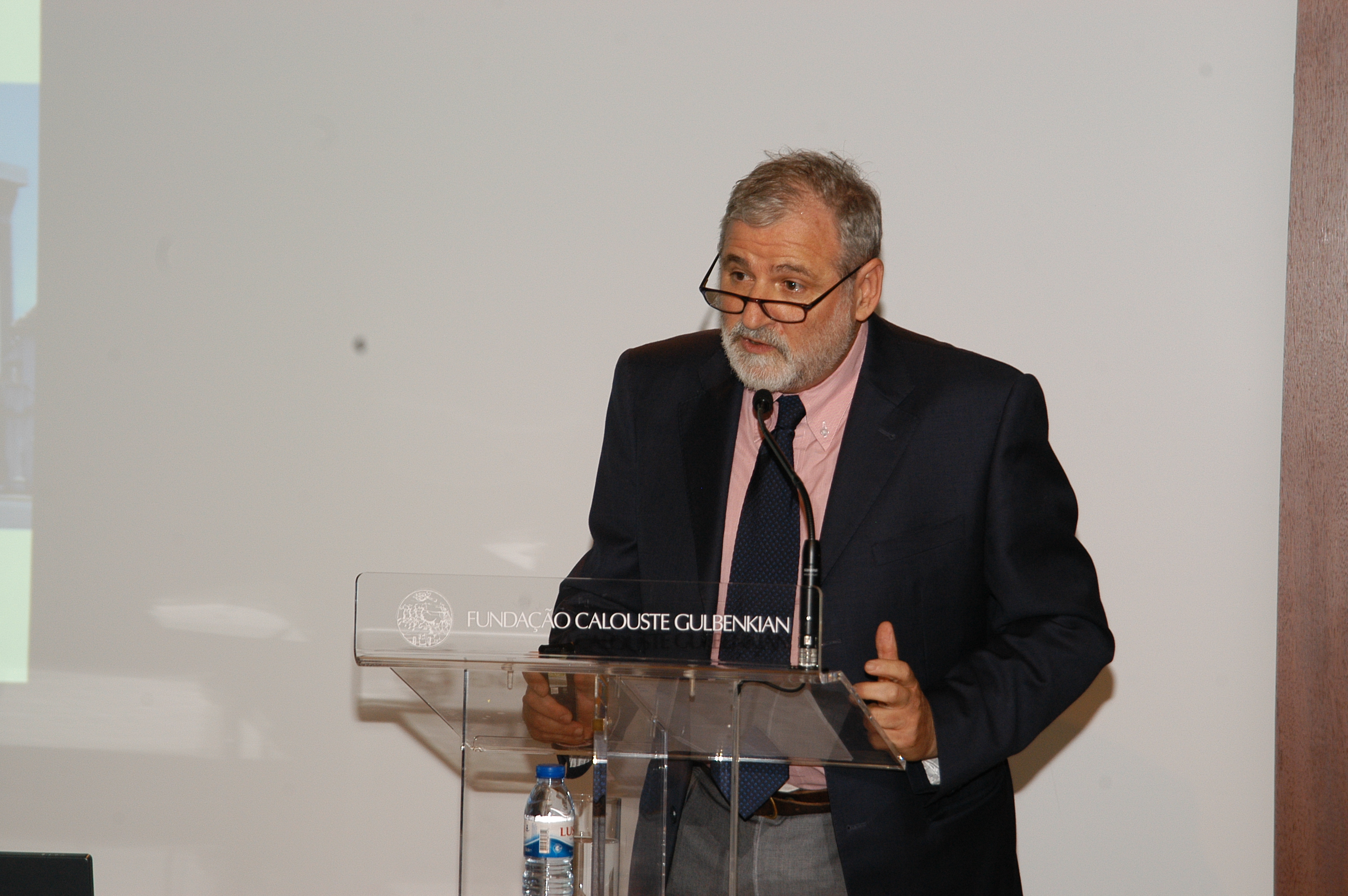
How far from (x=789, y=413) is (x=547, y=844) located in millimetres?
892

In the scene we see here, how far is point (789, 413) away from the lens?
2.01m

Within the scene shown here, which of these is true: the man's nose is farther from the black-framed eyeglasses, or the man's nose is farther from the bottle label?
the bottle label

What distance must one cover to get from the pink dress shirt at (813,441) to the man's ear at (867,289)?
2.4 inches

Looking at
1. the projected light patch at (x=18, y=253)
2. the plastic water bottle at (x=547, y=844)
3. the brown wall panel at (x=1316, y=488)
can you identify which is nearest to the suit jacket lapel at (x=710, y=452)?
the plastic water bottle at (x=547, y=844)

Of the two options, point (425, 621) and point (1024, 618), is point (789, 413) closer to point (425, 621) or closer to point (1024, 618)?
point (1024, 618)

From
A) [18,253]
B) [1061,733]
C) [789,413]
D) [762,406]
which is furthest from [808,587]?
[18,253]

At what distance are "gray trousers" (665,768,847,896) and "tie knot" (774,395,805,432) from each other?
624 mm

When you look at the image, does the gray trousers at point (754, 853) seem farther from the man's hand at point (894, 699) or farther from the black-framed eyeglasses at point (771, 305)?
the black-framed eyeglasses at point (771, 305)

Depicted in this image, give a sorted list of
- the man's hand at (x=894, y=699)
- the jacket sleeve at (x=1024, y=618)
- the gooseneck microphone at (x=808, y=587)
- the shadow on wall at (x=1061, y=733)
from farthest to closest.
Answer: the shadow on wall at (x=1061, y=733) → the jacket sleeve at (x=1024, y=618) → the man's hand at (x=894, y=699) → the gooseneck microphone at (x=808, y=587)

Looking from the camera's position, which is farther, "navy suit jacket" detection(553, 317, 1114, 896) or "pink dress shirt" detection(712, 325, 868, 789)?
"pink dress shirt" detection(712, 325, 868, 789)

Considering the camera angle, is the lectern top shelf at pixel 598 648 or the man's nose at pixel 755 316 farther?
the man's nose at pixel 755 316

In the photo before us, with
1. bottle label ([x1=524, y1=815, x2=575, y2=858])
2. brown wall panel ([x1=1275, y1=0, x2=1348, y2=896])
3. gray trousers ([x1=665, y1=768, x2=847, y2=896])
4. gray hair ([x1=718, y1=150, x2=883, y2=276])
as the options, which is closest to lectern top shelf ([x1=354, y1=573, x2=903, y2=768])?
bottle label ([x1=524, y1=815, x2=575, y2=858])

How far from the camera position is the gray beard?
2004mm

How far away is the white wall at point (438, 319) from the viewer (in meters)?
2.77
